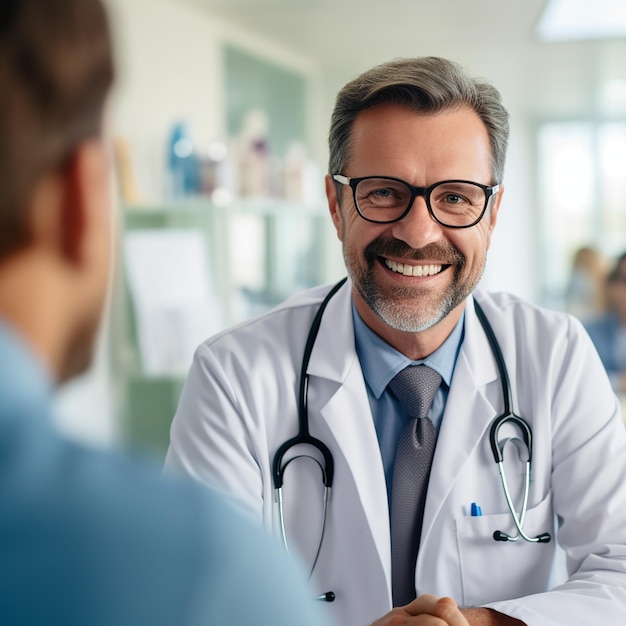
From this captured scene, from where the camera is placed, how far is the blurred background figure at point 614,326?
3.77 meters

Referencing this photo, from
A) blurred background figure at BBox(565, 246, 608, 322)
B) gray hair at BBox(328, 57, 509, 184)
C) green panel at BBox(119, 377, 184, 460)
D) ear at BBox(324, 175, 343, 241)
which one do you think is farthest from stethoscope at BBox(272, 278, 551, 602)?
blurred background figure at BBox(565, 246, 608, 322)

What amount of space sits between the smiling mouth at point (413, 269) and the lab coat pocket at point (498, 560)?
389 millimetres

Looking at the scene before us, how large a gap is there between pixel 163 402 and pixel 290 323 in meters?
2.25

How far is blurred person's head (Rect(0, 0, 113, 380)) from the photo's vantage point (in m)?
0.41

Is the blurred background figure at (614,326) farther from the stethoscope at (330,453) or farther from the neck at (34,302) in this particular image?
the neck at (34,302)

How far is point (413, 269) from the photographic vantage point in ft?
4.57

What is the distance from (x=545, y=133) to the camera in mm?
8969

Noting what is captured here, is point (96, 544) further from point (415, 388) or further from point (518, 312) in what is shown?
point (518, 312)

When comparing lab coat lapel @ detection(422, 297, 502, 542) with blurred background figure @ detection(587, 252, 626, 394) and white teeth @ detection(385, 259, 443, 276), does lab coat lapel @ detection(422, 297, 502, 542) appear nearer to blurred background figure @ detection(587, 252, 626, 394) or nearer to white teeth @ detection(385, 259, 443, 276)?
white teeth @ detection(385, 259, 443, 276)

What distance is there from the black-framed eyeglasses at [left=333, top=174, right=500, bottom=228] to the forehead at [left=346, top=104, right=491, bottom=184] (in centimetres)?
2

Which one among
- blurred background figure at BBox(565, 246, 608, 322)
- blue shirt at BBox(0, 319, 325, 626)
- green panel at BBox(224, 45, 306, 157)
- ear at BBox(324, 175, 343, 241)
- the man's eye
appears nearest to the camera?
blue shirt at BBox(0, 319, 325, 626)

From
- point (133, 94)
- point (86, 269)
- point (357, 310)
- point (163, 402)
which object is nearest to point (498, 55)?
point (133, 94)

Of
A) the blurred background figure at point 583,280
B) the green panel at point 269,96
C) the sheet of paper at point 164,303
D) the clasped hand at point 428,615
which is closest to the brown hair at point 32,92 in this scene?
the clasped hand at point 428,615

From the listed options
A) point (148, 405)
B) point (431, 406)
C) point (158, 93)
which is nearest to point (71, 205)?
point (431, 406)
